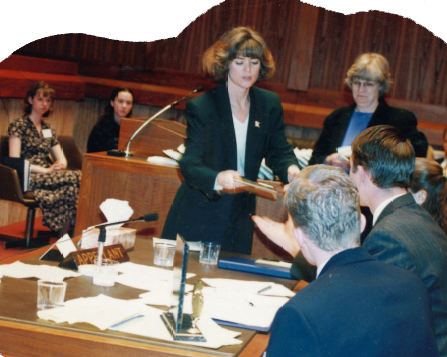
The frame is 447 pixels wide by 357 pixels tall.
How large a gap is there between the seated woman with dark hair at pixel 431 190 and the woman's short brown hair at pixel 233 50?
908 millimetres

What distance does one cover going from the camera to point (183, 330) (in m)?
1.28

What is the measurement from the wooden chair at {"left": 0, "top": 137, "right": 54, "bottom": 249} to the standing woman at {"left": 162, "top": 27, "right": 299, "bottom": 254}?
2.11m

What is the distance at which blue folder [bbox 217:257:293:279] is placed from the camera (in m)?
1.97

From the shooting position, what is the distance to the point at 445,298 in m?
1.41

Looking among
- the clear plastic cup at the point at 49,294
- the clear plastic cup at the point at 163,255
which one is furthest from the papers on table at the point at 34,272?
the clear plastic cup at the point at 163,255

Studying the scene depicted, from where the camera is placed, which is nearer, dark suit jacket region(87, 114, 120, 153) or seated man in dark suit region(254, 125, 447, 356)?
seated man in dark suit region(254, 125, 447, 356)

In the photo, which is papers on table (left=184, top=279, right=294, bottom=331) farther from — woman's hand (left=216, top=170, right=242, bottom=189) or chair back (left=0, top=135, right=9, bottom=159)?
chair back (left=0, top=135, right=9, bottom=159)

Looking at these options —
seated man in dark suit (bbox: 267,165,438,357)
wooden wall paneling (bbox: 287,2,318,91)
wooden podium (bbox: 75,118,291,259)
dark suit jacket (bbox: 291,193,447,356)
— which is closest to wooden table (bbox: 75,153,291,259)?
wooden podium (bbox: 75,118,291,259)

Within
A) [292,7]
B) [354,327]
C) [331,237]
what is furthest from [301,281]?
[292,7]

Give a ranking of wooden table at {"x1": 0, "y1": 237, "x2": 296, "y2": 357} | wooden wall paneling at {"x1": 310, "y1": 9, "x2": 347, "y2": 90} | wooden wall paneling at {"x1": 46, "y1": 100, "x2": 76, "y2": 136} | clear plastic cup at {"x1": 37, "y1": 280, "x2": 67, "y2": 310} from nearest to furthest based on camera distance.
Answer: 1. wooden table at {"x1": 0, "y1": 237, "x2": 296, "y2": 357}
2. clear plastic cup at {"x1": 37, "y1": 280, "x2": 67, "y2": 310}
3. wooden wall paneling at {"x1": 310, "y1": 9, "x2": 347, "y2": 90}
4. wooden wall paneling at {"x1": 46, "y1": 100, "x2": 76, "y2": 136}

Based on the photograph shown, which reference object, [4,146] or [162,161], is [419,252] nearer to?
[162,161]

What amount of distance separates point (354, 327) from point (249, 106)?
5.61 ft

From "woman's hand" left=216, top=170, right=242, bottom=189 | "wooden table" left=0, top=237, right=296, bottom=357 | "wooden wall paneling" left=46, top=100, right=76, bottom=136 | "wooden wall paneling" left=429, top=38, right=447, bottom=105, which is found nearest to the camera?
"wooden table" left=0, top=237, right=296, bottom=357

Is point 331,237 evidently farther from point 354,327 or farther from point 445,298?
point 445,298
